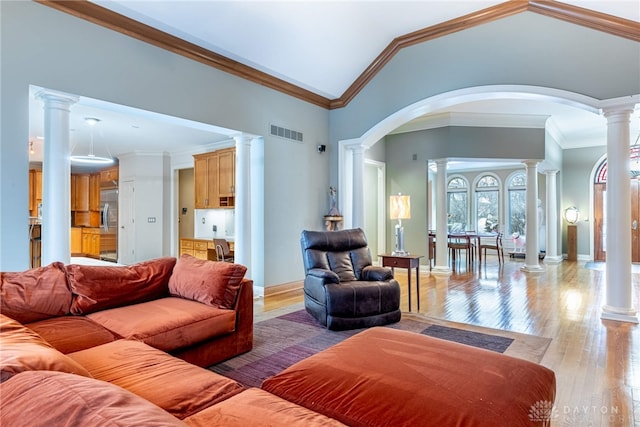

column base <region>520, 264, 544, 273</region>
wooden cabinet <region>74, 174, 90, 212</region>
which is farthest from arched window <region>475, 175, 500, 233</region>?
wooden cabinet <region>74, 174, 90, 212</region>

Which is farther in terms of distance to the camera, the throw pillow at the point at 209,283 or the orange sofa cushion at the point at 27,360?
the throw pillow at the point at 209,283

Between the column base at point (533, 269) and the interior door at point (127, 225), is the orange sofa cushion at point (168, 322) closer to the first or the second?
the interior door at point (127, 225)

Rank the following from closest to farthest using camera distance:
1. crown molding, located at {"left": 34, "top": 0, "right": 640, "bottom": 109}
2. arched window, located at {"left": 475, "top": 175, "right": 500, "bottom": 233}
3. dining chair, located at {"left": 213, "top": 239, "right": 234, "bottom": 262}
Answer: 1. crown molding, located at {"left": 34, "top": 0, "right": 640, "bottom": 109}
2. dining chair, located at {"left": 213, "top": 239, "right": 234, "bottom": 262}
3. arched window, located at {"left": 475, "top": 175, "right": 500, "bottom": 233}

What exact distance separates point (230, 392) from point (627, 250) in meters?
4.59

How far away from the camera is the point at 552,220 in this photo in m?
9.15

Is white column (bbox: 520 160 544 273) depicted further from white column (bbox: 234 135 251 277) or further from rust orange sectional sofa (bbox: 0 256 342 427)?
rust orange sectional sofa (bbox: 0 256 342 427)

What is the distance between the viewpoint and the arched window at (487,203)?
37.5ft

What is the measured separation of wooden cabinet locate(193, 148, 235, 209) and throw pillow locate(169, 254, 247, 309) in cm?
377

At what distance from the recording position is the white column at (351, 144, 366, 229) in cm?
602

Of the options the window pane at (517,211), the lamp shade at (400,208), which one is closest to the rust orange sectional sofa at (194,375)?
the lamp shade at (400,208)

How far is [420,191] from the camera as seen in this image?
7582 millimetres

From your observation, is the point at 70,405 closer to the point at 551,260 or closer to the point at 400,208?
the point at 400,208

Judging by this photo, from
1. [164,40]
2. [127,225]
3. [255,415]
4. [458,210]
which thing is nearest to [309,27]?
[164,40]

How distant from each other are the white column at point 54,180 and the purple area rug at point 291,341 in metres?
1.89
